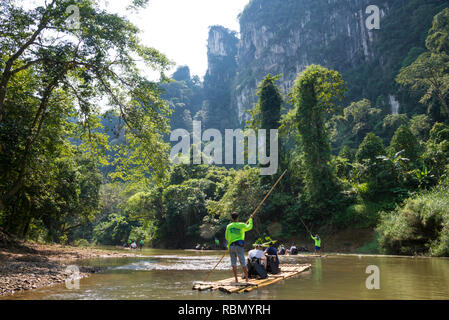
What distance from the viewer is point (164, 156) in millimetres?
14125

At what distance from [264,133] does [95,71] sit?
71.1 feet

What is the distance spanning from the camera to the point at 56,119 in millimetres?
13414

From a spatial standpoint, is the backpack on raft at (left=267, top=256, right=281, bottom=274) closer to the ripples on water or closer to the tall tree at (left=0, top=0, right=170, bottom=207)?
the ripples on water

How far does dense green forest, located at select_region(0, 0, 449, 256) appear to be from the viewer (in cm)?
1249

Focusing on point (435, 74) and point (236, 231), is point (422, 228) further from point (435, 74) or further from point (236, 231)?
point (435, 74)

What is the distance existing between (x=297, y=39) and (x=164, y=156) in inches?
3799

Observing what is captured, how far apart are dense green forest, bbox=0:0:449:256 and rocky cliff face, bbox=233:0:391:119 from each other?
35.7 m

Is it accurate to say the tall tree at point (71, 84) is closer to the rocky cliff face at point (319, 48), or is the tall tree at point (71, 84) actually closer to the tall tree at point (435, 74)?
the rocky cliff face at point (319, 48)

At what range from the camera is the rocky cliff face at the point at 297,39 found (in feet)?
278

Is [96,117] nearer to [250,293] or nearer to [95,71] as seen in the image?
[95,71]

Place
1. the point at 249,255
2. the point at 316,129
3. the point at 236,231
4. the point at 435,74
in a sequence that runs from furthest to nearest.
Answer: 1. the point at 435,74
2. the point at 316,129
3. the point at 249,255
4. the point at 236,231

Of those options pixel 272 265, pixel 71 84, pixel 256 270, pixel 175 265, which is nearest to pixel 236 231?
pixel 256 270

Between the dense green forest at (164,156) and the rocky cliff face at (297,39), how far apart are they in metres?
35.7
